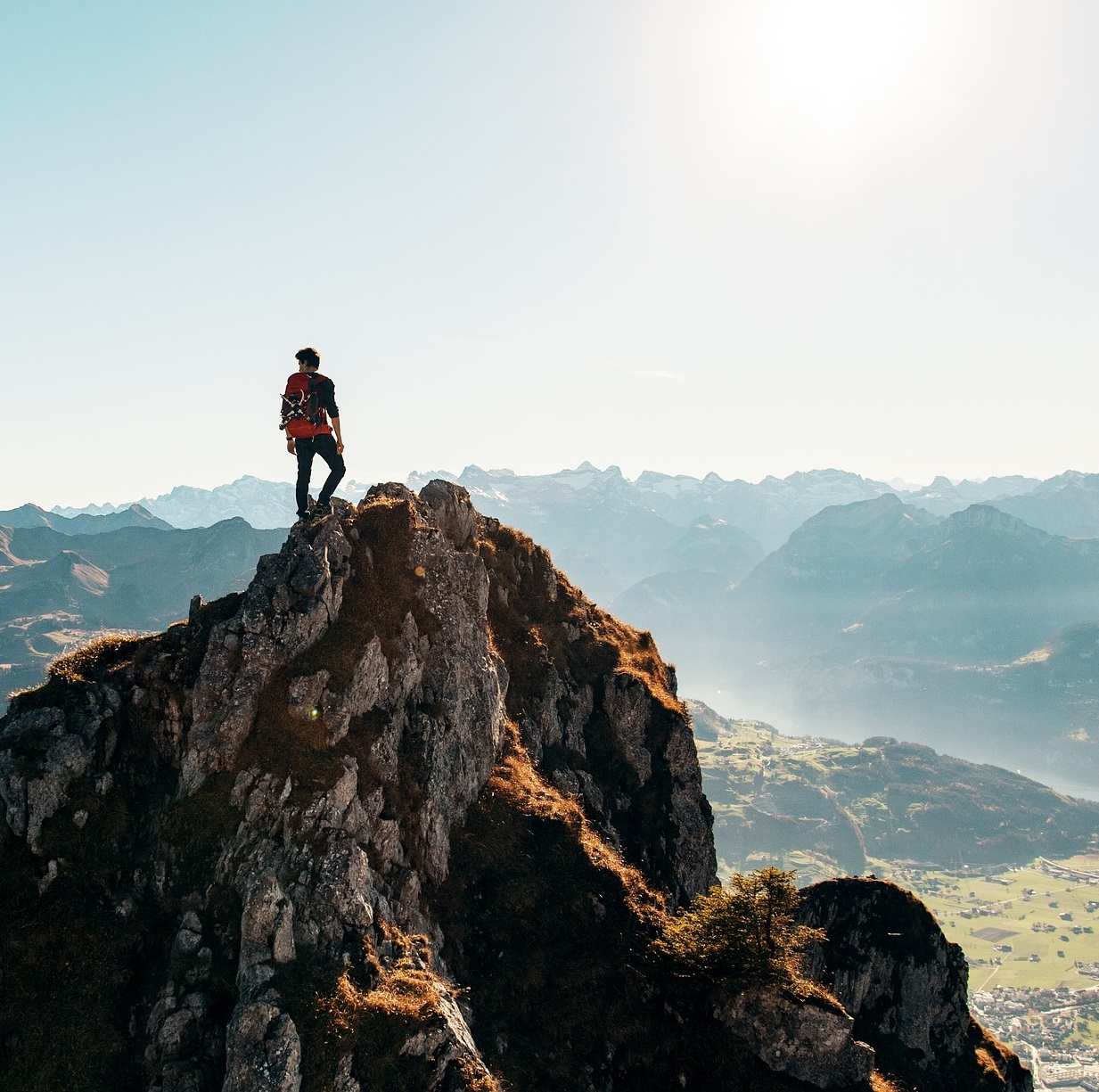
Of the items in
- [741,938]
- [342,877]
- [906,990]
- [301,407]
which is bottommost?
[906,990]

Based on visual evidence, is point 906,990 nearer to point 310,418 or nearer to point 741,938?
point 741,938

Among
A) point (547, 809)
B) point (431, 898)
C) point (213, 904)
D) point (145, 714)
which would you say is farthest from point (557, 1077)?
point (145, 714)

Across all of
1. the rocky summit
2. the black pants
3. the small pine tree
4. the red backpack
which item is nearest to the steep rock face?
the rocky summit

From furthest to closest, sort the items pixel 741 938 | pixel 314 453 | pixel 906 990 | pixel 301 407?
pixel 906 990 → pixel 314 453 → pixel 301 407 → pixel 741 938

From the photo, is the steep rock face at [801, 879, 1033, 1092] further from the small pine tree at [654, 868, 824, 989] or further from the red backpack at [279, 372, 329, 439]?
the red backpack at [279, 372, 329, 439]

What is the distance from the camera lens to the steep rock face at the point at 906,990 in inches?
1875

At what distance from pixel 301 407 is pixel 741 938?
29.9 m

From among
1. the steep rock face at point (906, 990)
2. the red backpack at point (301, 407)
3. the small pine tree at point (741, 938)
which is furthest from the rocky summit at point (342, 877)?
the steep rock face at point (906, 990)

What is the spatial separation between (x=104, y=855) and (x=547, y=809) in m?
17.9

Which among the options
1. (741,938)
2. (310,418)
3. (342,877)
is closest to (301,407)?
(310,418)

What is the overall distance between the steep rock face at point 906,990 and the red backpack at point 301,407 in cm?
4694

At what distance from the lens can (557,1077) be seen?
27141mm

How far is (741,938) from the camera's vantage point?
3053 cm

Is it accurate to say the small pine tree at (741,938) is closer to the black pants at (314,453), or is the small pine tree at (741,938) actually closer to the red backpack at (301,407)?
the black pants at (314,453)
